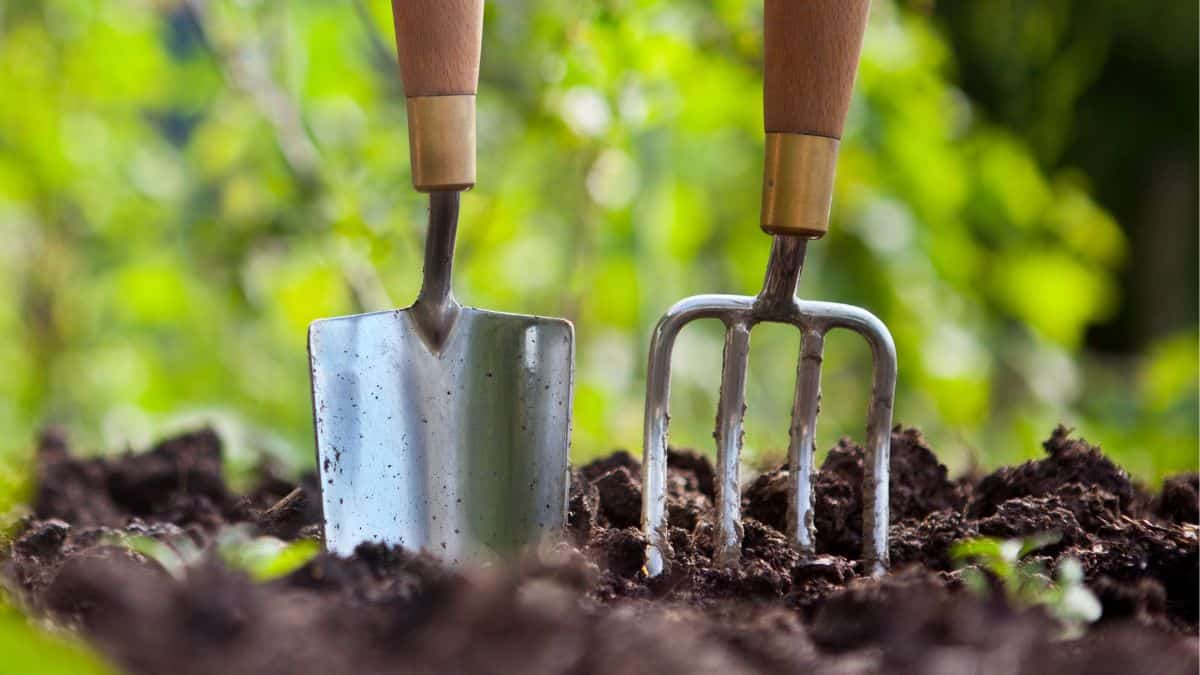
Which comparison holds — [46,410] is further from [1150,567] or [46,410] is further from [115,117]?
[1150,567]

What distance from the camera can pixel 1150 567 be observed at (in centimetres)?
94

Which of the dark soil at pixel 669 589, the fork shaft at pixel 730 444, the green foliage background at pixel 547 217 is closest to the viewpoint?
the dark soil at pixel 669 589

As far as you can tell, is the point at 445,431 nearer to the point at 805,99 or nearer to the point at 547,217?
the point at 805,99

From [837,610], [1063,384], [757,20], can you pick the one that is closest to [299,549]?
[837,610]

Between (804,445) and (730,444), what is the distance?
0.22ft

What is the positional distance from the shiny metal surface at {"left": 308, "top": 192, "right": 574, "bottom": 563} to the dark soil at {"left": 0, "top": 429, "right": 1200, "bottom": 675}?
0.19 feet

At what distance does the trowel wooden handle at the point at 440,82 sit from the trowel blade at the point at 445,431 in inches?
5.7

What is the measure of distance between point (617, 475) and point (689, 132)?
1557 millimetres

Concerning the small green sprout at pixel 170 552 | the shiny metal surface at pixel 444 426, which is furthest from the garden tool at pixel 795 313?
the small green sprout at pixel 170 552

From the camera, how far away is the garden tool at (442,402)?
3.43 feet

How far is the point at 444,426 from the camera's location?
1091 millimetres

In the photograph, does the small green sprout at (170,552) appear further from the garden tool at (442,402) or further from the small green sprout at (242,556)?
the garden tool at (442,402)

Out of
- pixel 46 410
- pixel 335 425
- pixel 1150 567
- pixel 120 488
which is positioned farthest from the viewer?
pixel 46 410

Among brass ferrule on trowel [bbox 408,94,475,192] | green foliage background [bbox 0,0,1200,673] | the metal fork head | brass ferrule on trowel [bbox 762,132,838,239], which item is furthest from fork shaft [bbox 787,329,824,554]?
green foliage background [bbox 0,0,1200,673]
